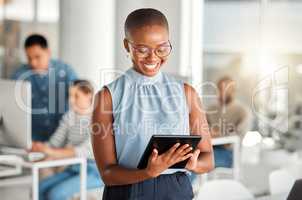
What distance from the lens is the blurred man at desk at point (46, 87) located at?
144 inches

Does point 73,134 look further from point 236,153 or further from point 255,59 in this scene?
point 255,59

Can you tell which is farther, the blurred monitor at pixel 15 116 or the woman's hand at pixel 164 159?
the blurred monitor at pixel 15 116

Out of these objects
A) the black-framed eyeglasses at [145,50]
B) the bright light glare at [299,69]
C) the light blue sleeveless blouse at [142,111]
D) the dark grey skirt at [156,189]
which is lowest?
the dark grey skirt at [156,189]

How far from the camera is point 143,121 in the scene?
219cm

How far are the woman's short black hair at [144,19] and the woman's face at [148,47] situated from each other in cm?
1

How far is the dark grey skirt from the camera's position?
212cm

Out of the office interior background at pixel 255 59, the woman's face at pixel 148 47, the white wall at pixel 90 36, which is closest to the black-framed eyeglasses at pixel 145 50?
the woman's face at pixel 148 47

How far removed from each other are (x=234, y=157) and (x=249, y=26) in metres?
1.25

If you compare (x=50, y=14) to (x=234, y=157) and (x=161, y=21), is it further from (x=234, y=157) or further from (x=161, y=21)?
(x=161, y=21)

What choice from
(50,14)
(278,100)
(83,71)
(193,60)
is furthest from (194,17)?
(50,14)

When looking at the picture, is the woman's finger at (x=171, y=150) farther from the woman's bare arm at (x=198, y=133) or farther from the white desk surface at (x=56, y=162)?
the white desk surface at (x=56, y=162)

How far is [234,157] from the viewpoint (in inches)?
159

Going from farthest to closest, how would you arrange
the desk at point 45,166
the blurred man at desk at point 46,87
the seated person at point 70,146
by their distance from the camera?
1. the blurred man at desk at point 46,87
2. the desk at point 45,166
3. the seated person at point 70,146

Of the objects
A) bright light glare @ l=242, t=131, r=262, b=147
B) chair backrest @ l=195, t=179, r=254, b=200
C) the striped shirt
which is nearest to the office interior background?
bright light glare @ l=242, t=131, r=262, b=147
